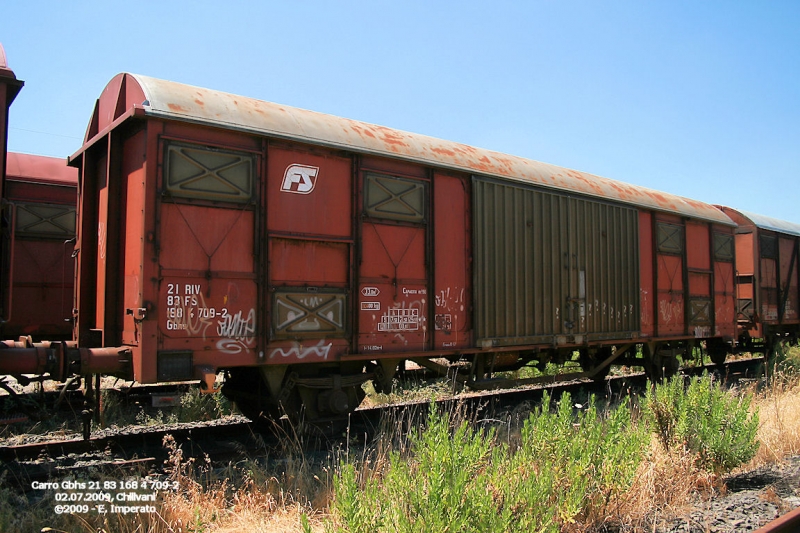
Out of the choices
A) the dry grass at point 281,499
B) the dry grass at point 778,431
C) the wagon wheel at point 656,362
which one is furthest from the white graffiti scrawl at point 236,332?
the wagon wheel at point 656,362

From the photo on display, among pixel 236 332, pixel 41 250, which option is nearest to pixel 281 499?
pixel 236 332

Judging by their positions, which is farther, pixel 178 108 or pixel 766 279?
pixel 766 279

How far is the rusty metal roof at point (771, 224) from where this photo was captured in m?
14.9

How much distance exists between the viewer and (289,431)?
7.09 m

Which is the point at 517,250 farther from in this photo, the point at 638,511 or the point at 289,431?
the point at 638,511

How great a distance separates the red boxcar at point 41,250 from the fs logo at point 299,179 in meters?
4.01

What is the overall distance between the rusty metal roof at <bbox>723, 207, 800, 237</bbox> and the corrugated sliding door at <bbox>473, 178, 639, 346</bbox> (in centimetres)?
617

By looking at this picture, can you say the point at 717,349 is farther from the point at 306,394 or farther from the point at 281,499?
the point at 281,499

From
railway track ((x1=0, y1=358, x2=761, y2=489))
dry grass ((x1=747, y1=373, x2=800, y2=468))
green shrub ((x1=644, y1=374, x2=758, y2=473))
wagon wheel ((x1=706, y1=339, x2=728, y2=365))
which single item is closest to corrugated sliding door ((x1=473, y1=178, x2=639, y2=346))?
railway track ((x1=0, y1=358, x2=761, y2=489))

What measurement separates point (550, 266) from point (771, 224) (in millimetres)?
9946

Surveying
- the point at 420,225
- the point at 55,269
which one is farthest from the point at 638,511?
the point at 55,269

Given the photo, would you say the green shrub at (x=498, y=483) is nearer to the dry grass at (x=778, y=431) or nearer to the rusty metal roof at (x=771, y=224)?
the dry grass at (x=778, y=431)

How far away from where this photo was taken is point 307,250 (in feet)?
21.5

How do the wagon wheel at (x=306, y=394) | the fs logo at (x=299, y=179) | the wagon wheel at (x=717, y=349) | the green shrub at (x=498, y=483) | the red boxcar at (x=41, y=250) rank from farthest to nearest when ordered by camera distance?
1. the wagon wheel at (x=717, y=349)
2. the red boxcar at (x=41, y=250)
3. the wagon wheel at (x=306, y=394)
4. the fs logo at (x=299, y=179)
5. the green shrub at (x=498, y=483)
